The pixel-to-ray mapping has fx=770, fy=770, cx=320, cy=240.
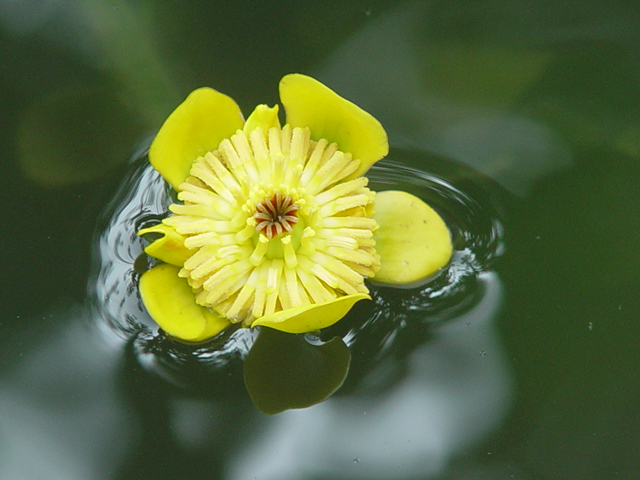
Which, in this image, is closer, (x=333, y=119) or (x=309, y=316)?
(x=309, y=316)

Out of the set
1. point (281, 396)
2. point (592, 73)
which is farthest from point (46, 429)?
point (592, 73)

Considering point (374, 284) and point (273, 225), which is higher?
point (273, 225)

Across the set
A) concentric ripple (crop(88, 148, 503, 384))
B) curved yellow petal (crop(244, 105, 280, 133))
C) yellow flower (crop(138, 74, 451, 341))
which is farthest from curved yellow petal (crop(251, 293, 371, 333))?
curved yellow petal (crop(244, 105, 280, 133))

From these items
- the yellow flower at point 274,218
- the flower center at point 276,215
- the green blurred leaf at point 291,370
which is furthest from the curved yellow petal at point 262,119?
the green blurred leaf at point 291,370

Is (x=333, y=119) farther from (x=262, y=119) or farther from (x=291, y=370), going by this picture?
(x=291, y=370)

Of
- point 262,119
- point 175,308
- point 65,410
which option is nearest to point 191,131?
point 262,119

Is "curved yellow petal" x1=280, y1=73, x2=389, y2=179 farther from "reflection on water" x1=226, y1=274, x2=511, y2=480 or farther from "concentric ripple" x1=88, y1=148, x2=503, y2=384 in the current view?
"reflection on water" x1=226, y1=274, x2=511, y2=480
